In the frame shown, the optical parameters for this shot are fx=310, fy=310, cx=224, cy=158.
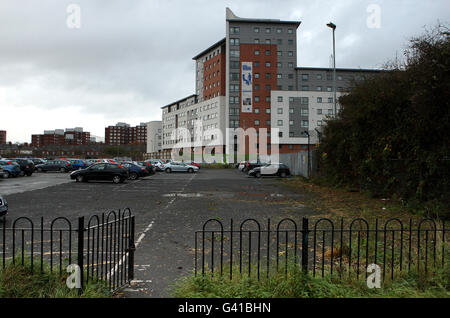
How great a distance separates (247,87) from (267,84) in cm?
472

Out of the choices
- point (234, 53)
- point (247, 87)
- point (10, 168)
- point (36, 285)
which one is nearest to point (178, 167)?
point (10, 168)

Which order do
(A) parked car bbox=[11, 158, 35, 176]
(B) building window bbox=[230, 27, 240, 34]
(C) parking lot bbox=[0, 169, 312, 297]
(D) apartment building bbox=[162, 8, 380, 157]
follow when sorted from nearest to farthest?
(C) parking lot bbox=[0, 169, 312, 297] → (A) parked car bbox=[11, 158, 35, 176] → (B) building window bbox=[230, 27, 240, 34] → (D) apartment building bbox=[162, 8, 380, 157]

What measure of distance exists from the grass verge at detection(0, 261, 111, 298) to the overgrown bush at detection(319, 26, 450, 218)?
9.87 m

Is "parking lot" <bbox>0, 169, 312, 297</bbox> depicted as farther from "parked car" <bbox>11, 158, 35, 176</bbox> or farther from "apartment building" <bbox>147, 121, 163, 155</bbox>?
"apartment building" <bbox>147, 121, 163, 155</bbox>

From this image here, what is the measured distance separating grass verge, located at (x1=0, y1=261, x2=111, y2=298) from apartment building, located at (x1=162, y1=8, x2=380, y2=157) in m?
66.8

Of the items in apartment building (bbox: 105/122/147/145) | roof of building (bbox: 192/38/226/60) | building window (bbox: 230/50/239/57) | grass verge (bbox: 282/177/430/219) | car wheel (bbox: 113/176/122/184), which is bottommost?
grass verge (bbox: 282/177/430/219)

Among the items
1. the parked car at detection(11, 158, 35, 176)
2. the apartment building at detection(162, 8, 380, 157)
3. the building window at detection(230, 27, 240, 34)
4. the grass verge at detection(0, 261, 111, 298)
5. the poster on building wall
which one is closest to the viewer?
the grass verge at detection(0, 261, 111, 298)

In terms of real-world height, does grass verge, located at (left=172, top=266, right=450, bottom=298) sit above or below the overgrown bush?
below

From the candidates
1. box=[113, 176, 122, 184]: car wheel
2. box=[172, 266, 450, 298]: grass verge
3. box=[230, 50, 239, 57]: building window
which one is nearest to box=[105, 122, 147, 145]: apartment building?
box=[230, 50, 239, 57]: building window

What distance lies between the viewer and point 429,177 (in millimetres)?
10703

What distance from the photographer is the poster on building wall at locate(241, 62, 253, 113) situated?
6944 centimetres

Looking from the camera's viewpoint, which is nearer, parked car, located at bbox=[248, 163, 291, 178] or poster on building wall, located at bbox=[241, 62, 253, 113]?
parked car, located at bbox=[248, 163, 291, 178]

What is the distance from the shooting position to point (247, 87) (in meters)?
70.0
